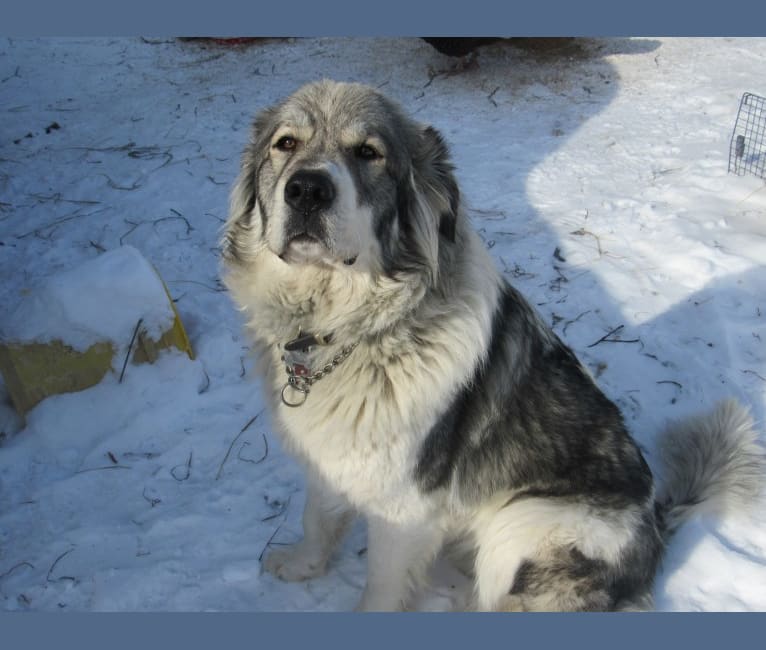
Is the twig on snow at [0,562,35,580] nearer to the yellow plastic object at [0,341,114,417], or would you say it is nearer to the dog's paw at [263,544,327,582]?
the yellow plastic object at [0,341,114,417]

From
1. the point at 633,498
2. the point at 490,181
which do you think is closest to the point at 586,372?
the point at 633,498

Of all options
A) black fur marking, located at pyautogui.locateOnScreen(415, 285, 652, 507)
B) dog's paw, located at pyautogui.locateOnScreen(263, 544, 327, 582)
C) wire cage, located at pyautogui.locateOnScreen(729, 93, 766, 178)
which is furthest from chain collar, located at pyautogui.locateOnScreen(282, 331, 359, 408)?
wire cage, located at pyautogui.locateOnScreen(729, 93, 766, 178)

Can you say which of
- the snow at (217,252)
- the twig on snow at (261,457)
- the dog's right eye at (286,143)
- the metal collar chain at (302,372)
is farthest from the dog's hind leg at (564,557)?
the dog's right eye at (286,143)

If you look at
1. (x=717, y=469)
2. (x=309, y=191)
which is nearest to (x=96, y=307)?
(x=309, y=191)

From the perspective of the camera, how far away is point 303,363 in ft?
8.35

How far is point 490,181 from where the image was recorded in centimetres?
550

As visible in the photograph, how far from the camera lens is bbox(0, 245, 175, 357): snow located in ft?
11.7

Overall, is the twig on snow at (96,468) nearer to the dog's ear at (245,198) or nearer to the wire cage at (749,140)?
the dog's ear at (245,198)

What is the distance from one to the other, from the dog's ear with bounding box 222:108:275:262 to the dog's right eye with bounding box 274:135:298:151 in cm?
13

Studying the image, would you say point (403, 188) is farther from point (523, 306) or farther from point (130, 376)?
point (130, 376)

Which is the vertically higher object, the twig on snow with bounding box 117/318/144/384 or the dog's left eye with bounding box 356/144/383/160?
the dog's left eye with bounding box 356/144/383/160

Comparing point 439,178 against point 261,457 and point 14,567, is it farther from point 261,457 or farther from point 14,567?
point 14,567

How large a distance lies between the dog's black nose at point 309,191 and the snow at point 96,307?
6.15 feet

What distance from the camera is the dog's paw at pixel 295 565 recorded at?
299cm
